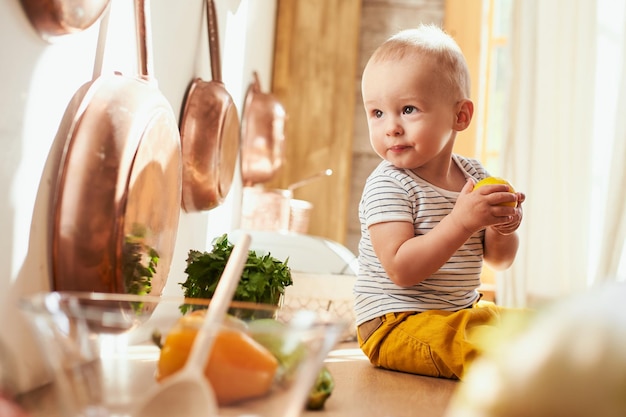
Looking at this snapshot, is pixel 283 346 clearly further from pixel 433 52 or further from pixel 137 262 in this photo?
pixel 433 52

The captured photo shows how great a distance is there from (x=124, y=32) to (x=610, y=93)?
7.03ft


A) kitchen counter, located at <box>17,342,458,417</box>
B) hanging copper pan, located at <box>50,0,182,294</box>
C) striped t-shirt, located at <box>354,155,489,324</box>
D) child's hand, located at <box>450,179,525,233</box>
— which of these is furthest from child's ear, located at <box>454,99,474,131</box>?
hanging copper pan, located at <box>50,0,182,294</box>

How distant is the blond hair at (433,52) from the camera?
1.37 m

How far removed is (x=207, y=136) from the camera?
156 centimetres

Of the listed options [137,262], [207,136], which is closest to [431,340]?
[137,262]

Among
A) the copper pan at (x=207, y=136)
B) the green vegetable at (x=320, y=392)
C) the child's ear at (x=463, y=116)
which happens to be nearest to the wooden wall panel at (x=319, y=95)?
the copper pan at (x=207, y=136)

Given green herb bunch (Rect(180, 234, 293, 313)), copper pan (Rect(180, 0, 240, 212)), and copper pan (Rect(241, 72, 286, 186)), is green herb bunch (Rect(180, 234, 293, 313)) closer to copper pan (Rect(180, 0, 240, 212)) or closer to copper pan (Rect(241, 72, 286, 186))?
copper pan (Rect(180, 0, 240, 212))

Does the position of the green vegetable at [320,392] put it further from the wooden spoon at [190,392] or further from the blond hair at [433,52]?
the blond hair at [433,52]

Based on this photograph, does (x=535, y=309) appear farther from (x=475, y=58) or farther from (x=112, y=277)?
(x=475, y=58)

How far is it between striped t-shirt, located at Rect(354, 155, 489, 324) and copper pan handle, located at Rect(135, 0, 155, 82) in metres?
0.44

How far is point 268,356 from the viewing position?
0.61 meters

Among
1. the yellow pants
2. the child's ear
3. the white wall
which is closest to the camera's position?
Answer: the white wall

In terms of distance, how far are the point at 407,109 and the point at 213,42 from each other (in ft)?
1.69

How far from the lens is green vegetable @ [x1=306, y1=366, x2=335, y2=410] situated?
0.86m
